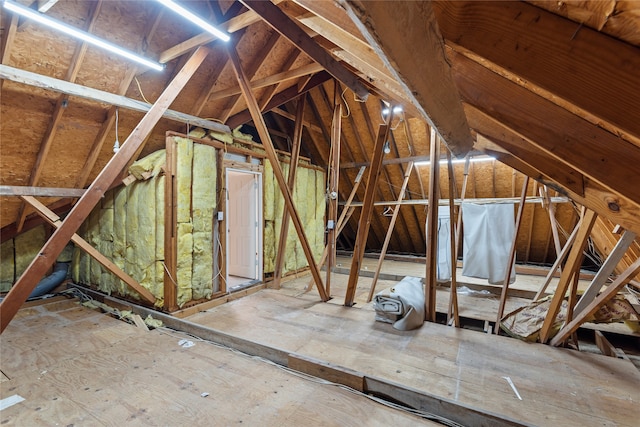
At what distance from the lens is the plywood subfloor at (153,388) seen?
6.54ft

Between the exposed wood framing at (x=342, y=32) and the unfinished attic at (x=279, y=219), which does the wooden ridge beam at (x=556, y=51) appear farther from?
the exposed wood framing at (x=342, y=32)

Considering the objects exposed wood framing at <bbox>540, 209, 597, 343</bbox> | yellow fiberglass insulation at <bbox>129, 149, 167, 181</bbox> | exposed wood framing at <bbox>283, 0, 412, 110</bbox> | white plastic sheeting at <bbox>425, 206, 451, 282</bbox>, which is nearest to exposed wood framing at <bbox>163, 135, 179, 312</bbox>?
yellow fiberglass insulation at <bbox>129, 149, 167, 181</bbox>

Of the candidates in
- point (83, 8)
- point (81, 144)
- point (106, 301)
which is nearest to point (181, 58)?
point (83, 8)

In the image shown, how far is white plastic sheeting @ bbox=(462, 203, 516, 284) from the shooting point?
4656 mm

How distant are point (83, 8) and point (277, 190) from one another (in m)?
3.53

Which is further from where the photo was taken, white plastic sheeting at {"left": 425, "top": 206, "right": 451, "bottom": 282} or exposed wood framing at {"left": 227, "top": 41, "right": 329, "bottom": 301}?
white plastic sheeting at {"left": 425, "top": 206, "right": 451, "bottom": 282}

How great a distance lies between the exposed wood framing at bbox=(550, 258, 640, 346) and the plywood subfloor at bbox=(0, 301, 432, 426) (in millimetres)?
1811

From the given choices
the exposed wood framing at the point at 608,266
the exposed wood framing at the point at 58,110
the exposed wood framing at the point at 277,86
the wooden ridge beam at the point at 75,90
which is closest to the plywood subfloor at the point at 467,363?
the exposed wood framing at the point at 608,266

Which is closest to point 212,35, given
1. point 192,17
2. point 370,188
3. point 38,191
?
point 192,17

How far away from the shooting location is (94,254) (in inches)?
144

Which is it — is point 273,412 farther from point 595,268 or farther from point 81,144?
point 595,268

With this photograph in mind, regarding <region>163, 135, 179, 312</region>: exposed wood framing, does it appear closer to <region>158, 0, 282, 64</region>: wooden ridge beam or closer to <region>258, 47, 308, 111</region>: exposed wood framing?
<region>158, 0, 282, 64</region>: wooden ridge beam

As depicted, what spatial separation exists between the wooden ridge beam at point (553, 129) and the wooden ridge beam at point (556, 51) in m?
0.37

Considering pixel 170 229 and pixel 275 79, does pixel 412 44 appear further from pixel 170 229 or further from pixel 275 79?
pixel 170 229
